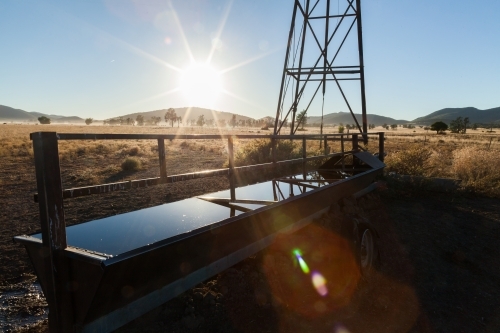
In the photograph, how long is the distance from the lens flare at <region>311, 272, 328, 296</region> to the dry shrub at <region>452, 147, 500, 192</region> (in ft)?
24.3

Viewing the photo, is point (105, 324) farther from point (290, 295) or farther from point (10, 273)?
point (10, 273)

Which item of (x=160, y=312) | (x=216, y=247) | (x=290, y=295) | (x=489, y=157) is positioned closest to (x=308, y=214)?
(x=290, y=295)

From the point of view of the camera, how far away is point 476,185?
9547 millimetres

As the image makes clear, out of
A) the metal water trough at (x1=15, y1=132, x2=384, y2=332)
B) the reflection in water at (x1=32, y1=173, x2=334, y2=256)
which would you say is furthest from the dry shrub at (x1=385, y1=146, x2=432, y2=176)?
the metal water trough at (x1=15, y1=132, x2=384, y2=332)

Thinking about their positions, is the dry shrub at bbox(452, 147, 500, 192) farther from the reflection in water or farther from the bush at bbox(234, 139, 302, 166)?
the reflection in water

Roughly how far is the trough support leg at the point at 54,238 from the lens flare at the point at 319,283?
2569 millimetres

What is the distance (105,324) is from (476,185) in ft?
32.9

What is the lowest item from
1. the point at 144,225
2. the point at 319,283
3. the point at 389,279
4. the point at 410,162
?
the point at 389,279

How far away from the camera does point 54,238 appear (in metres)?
2.25

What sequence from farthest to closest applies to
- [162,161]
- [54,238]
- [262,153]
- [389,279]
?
[262,153] → [389,279] → [162,161] → [54,238]

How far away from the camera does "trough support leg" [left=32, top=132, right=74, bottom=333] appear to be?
2.16 metres

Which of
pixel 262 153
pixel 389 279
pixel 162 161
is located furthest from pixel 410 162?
pixel 162 161

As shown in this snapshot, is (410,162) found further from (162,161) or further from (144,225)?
(162,161)

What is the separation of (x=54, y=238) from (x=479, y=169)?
1208cm
